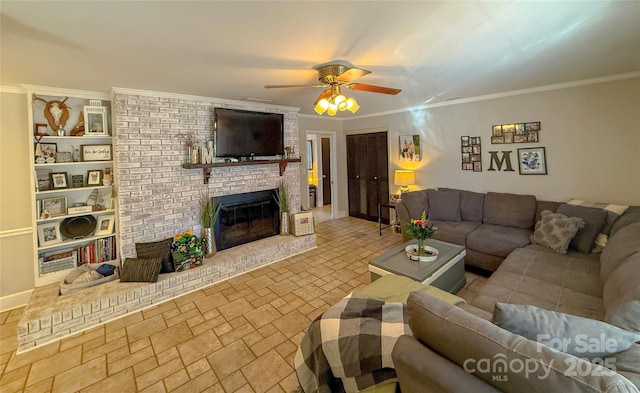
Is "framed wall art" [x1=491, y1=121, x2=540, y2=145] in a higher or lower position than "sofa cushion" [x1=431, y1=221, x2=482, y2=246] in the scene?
higher

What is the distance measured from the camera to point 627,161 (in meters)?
3.16

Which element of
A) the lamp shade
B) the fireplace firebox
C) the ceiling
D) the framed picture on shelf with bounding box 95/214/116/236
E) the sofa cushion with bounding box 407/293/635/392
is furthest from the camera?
the lamp shade

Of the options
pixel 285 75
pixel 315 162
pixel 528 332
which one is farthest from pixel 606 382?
pixel 315 162

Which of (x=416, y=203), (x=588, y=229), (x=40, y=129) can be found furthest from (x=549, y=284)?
(x=40, y=129)

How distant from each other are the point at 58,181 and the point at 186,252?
65.9 inches

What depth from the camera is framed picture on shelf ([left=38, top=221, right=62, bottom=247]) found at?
305 cm

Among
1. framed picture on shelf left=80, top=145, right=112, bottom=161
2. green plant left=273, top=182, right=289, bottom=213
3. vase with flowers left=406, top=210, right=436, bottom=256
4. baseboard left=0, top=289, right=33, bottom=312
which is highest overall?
framed picture on shelf left=80, top=145, right=112, bottom=161

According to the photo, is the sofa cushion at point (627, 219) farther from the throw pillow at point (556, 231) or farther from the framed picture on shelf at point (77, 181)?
the framed picture on shelf at point (77, 181)

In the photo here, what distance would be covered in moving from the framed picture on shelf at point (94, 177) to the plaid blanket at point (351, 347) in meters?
3.38

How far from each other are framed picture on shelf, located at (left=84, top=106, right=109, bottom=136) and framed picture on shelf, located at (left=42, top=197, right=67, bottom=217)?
2.83ft

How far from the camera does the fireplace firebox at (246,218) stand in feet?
13.0

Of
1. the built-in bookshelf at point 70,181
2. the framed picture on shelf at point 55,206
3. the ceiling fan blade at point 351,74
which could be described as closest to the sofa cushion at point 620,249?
the ceiling fan blade at point 351,74

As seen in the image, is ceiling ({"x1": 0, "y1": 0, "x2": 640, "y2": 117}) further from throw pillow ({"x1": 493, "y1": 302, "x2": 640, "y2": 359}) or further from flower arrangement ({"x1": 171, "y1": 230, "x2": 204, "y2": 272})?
flower arrangement ({"x1": 171, "y1": 230, "x2": 204, "y2": 272})

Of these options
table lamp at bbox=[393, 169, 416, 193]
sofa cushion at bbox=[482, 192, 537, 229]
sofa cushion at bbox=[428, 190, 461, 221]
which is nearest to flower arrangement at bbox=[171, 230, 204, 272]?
sofa cushion at bbox=[428, 190, 461, 221]
